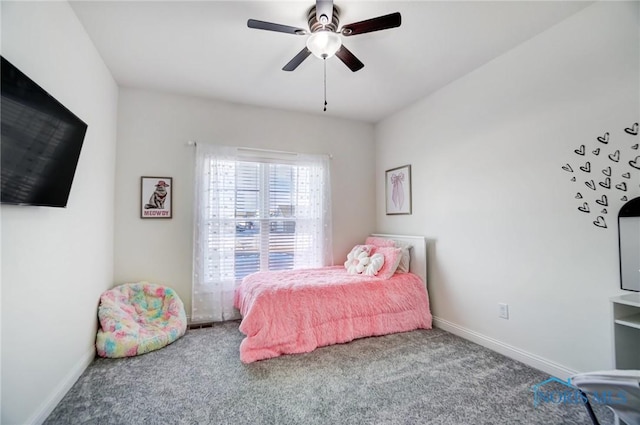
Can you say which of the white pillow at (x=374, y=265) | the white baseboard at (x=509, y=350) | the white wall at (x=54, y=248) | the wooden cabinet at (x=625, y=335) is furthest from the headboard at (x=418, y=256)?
the white wall at (x=54, y=248)

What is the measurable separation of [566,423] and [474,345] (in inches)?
41.7

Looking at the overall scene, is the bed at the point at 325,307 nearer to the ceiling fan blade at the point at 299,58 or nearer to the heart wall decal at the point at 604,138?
the heart wall decal at the point at 604,138

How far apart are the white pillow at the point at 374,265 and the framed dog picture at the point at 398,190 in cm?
79

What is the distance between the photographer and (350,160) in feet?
13.6

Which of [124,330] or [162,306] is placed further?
[162,306]

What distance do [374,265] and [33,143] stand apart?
285 cm

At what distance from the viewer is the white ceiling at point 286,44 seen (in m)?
1.94

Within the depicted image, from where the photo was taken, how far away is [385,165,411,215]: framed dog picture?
359 cm

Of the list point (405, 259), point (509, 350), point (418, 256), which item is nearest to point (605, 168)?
point (509, 350)

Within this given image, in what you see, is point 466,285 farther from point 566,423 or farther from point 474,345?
point 566,423

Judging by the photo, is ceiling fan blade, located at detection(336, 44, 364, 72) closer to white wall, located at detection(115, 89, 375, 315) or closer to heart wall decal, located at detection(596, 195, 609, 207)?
white wall, located at detection(115, 89, 375, 315)

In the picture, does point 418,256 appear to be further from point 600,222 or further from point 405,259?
point 600,222

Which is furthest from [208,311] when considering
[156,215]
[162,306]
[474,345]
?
[474,345]

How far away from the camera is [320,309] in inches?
103
